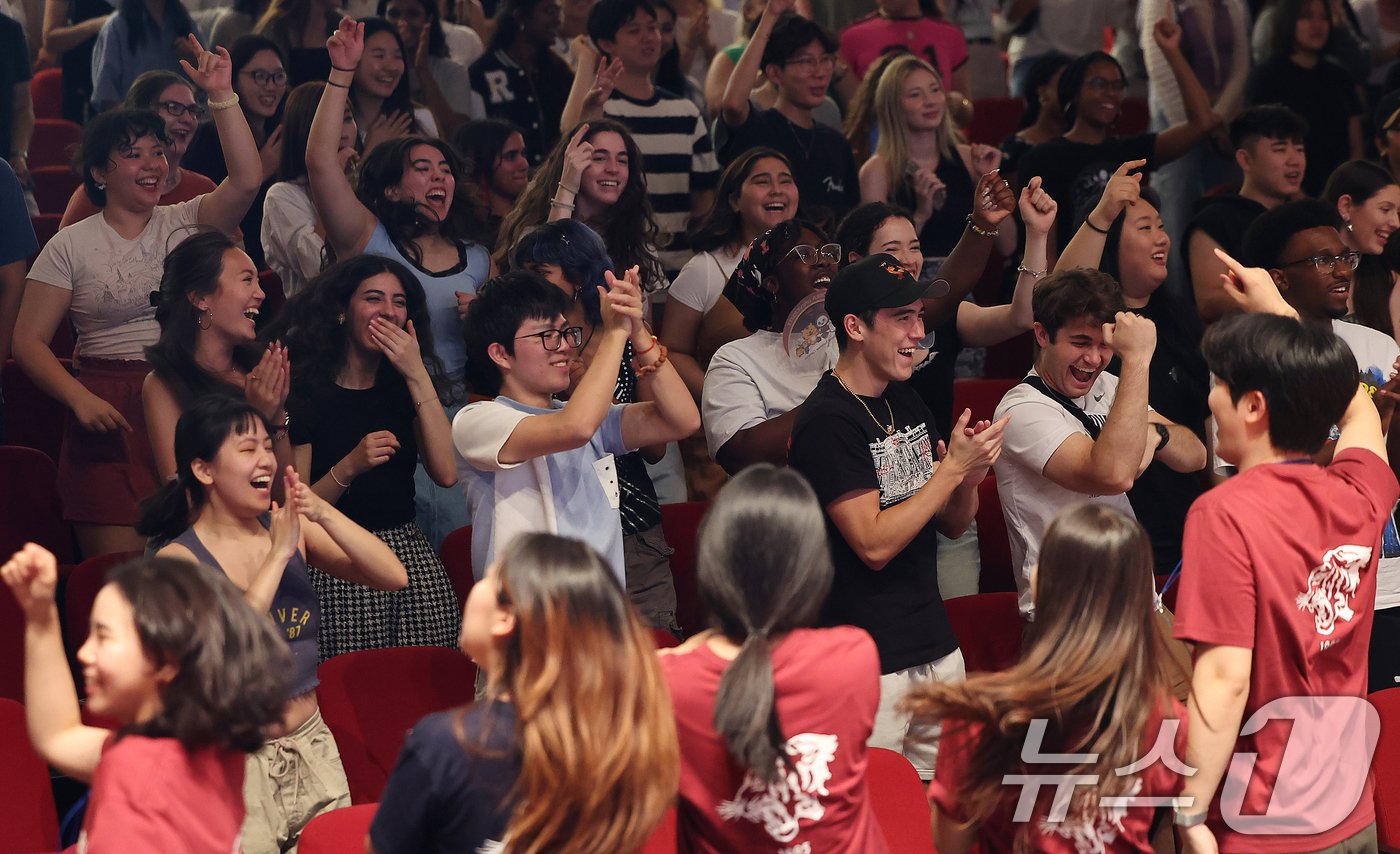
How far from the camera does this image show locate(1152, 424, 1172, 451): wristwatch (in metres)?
3.61

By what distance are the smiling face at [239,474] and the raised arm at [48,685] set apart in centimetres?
71

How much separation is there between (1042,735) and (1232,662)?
1.11 ft

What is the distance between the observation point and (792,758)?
2.23 meters

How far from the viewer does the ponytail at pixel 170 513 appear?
301 cm

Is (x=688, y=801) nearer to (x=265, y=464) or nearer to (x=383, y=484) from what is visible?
(x=265, y=464)

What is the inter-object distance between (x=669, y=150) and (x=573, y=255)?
175 cm

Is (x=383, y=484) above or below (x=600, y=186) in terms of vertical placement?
below

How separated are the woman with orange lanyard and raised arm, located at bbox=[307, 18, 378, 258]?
0.18 m

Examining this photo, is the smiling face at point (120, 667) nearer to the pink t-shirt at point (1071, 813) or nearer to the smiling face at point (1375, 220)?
the pink t-shirt at point (1071, 813)

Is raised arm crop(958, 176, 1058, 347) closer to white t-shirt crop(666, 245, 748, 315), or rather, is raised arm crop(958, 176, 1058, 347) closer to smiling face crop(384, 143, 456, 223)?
white t-shirt crop(666, 245, 748, 315)

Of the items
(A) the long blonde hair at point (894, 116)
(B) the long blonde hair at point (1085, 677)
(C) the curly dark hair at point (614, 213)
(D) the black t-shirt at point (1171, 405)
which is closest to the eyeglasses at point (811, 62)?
(A) the long blonde hair at point (894, 116)

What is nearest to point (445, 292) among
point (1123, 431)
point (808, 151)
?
point (808, 151)

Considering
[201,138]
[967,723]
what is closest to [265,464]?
[967,723]

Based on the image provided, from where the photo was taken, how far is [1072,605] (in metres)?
2.34
